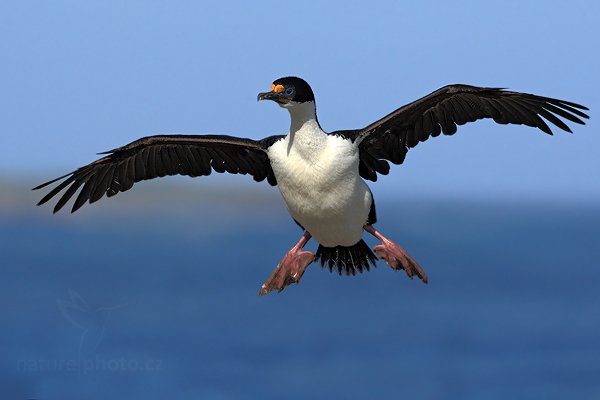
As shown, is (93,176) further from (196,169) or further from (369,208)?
A: (369,208)

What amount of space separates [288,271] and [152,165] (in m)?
2.27

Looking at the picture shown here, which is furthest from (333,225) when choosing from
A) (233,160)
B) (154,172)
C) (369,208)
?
(154,172)

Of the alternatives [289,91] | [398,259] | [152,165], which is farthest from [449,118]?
[152,165]

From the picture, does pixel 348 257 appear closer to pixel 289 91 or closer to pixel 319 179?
pixel 319 179

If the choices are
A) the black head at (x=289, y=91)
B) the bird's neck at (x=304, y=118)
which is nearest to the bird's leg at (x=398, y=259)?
the bird's neck at (x=304, y=118)

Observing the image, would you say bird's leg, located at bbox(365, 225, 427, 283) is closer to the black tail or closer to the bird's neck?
the black tail

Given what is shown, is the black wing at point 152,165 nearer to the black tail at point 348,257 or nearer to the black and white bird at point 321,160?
the black and white bird at point 321,160

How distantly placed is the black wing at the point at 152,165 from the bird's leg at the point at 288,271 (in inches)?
36.0

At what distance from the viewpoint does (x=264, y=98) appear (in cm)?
1172

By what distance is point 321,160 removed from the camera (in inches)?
477

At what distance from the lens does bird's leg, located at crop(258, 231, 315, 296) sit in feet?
42.0

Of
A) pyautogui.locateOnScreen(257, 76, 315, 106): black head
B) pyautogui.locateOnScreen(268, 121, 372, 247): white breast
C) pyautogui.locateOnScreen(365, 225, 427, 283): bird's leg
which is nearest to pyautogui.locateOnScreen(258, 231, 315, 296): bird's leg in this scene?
pyautogui.locateOnScreen(268, 121, 372, 247): white breast

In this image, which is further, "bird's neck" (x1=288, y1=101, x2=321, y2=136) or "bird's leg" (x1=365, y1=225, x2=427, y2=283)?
"bird's leg" (x1=365, y1=225, x2=427, y2=283)

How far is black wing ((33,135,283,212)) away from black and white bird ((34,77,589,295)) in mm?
A: 12
